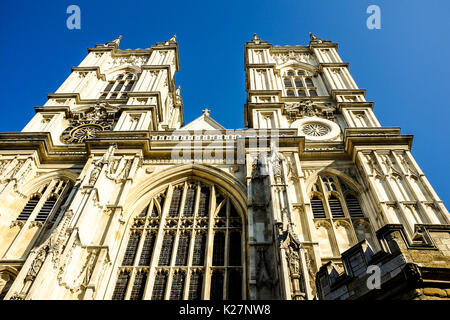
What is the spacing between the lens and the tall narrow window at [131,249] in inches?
516

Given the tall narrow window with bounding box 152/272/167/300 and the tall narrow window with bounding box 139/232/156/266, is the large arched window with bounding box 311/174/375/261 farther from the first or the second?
the tall narrow window with bounding box 139/232/156/266

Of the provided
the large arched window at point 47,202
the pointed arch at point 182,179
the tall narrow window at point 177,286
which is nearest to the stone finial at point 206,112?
the pointed arch at point 182,179

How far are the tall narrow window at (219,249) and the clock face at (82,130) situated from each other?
401 inches

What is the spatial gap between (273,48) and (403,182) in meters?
18.3

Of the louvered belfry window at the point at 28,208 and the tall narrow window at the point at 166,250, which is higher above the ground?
the louvered belfry window at the point at 28,208

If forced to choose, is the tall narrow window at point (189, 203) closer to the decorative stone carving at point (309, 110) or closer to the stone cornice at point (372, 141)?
the stone cornice at point (372, 141)

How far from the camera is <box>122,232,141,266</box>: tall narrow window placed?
43.0 feet

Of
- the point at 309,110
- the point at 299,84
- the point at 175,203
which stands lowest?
the point at 175,203

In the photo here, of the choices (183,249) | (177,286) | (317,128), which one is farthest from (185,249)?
(317,128)

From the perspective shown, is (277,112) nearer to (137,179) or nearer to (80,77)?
(137,179)

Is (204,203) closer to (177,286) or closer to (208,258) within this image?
(208,258)

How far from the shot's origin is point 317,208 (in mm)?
15086

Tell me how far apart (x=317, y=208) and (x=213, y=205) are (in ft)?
14.2

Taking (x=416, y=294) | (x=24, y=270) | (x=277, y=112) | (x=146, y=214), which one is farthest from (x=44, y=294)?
(x=277, y=112)
